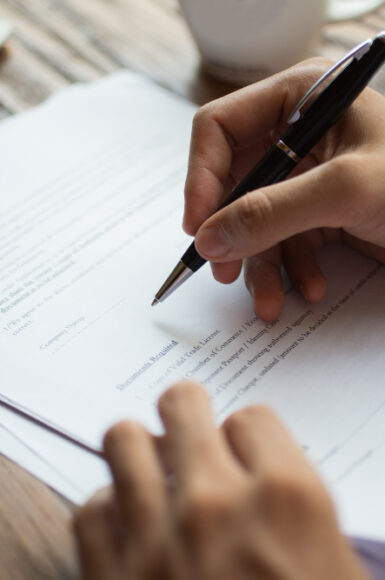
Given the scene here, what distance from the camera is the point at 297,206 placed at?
0.41 m

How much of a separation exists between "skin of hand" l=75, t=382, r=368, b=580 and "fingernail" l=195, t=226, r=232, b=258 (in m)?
0.14

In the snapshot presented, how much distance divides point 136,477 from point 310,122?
0.96ft

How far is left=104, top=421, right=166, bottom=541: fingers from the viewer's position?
0.95ft

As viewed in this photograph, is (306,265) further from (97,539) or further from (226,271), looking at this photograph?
(97,539)

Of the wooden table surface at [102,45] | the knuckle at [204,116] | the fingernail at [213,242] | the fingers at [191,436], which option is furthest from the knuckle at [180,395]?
the wooden table surface at [102,45]

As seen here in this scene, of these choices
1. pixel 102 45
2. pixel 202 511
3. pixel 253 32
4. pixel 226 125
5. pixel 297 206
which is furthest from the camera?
pixel 102 45

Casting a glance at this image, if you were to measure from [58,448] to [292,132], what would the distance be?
0.94ft

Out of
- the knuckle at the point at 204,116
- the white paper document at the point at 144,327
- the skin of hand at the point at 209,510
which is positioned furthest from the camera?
the knuckle at the point at 204,116

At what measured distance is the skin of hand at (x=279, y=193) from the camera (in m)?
0.41

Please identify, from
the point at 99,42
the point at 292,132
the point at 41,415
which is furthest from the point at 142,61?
the point at 41,415

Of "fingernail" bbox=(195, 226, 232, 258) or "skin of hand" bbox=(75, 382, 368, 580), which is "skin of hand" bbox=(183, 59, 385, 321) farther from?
"skin of hand" bbox=(75, 382, 368, 580)

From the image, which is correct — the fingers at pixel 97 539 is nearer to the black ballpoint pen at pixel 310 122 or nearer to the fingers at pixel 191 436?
the fingers at pixel 191 436

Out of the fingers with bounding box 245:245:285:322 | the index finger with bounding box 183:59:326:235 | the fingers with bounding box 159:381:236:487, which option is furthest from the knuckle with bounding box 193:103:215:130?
the fingers with bounding box 159:381:236:487

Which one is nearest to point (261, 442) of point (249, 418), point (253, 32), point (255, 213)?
point (249, 418)
